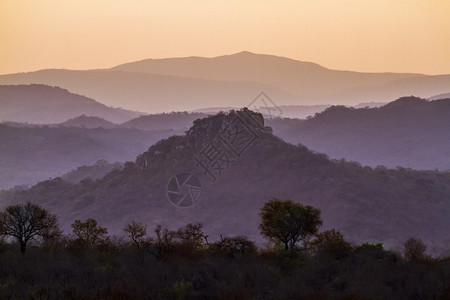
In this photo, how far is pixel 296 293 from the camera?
47.1 meters

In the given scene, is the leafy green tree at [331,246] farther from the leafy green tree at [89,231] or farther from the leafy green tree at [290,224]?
the leafy green tree at [89,231]

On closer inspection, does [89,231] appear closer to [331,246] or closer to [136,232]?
[136,232]

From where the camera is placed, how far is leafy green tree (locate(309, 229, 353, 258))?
59753mm

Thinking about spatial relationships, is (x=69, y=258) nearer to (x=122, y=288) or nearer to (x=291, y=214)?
(x=122, y=288)

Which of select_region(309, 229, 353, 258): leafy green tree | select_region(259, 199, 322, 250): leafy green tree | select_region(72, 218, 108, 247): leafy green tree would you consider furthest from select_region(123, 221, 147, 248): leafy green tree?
select_region(309, 229, 353, 258): leafy green tree

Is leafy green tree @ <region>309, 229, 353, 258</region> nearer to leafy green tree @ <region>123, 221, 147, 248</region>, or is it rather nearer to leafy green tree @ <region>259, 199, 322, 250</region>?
leafy green tree @ <region>259, 199, 322, 250</region>

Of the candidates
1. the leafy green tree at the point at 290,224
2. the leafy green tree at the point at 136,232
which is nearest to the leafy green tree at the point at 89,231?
the leafy green tree at the point at 136,232

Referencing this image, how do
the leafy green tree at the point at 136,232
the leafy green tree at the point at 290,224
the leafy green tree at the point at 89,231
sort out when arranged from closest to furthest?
the leafy green tree at the point at 136,232, the leafy green tree at the point at 290,224, the leafy green tree at the point at 89,231

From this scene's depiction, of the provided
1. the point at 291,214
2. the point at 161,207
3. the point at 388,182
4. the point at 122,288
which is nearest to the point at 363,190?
the point at 388,182

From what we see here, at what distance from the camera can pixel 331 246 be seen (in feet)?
199

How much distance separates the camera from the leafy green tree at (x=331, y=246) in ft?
196

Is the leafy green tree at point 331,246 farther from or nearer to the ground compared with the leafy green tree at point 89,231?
nearer to the ground

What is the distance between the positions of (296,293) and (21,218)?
89.0 ft

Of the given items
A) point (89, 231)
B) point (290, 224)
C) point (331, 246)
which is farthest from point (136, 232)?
point (331, 246)
